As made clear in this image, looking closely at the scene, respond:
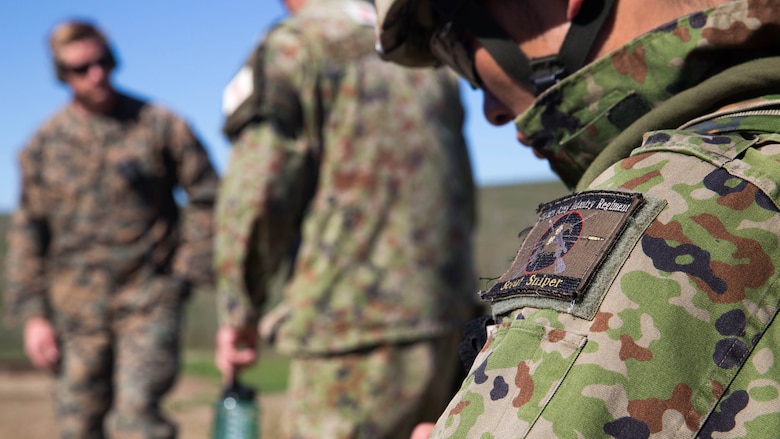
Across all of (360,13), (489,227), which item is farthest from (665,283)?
(489,227)

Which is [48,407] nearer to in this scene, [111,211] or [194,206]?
[111,211]

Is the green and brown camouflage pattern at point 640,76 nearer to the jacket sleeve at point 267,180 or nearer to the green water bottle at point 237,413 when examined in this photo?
the jacket sleeve at point 267,180

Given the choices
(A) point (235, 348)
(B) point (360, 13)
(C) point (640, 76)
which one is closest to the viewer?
(C) point (640, 76)

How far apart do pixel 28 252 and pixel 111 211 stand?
22.6 inches

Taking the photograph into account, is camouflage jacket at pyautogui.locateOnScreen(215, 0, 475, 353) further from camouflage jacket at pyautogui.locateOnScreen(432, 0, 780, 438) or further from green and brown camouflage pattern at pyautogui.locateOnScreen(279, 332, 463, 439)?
camouflage jacket at pyautogui.locateOnScreen(432, 0, 780, 438)

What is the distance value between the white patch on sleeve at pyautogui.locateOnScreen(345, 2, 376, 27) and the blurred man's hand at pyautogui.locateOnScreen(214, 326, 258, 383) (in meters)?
1.22

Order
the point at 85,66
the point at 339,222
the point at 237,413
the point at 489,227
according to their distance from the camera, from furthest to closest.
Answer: the point at 489,227 < the point at 85,66 < the point at 237,413 < the point at 339,222

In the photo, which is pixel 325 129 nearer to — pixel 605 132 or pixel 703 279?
pixel 605 132

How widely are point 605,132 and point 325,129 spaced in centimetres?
211

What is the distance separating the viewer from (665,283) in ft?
3.03

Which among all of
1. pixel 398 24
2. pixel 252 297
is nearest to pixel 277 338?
pixel 252 297

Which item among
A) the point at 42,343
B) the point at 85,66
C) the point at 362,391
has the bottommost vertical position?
the point at 42,343

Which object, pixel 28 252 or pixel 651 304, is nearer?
pixel 651 304

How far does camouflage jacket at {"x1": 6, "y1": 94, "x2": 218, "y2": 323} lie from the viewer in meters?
5.19
